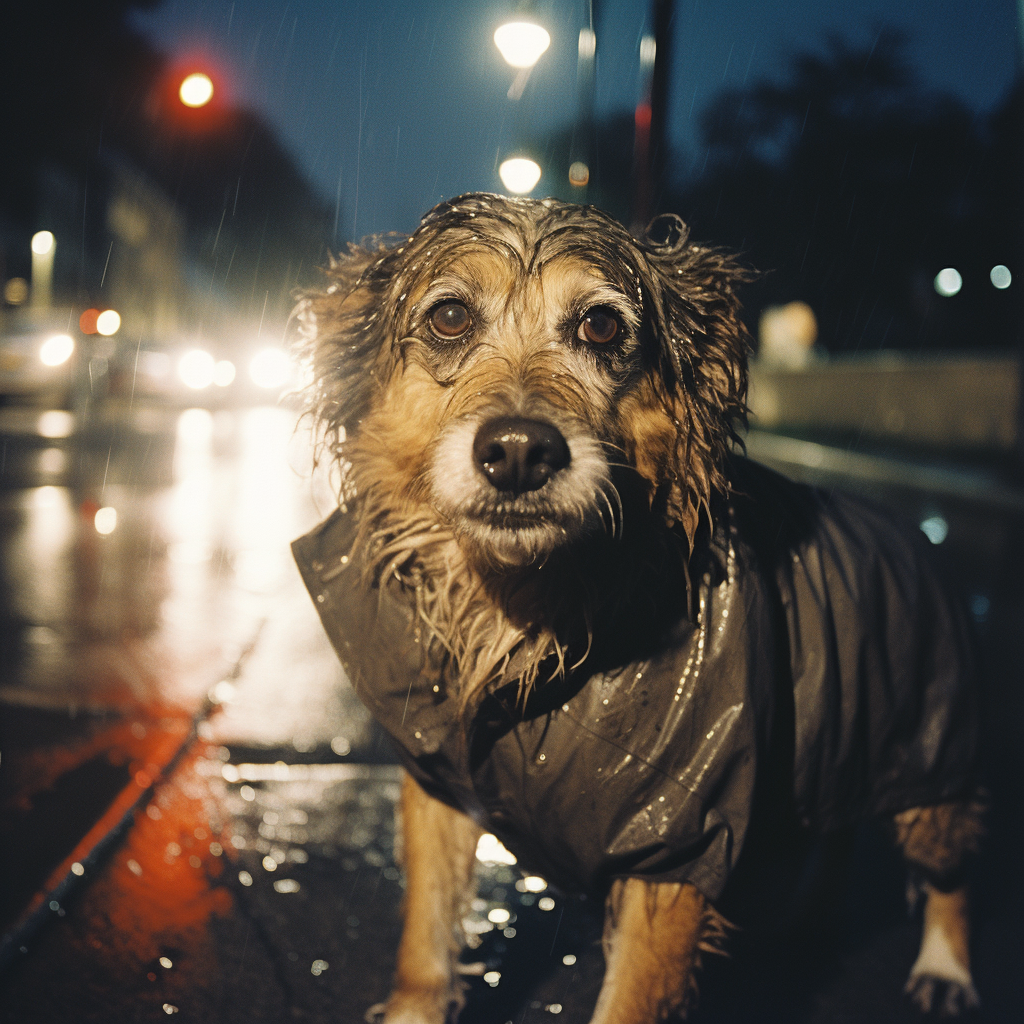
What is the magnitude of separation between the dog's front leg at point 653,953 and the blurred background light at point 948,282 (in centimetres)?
4010

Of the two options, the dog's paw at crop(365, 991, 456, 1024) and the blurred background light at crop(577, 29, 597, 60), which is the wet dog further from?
the blurred background light at crop(577, 29, 597, 60)

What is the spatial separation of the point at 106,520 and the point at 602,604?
26.6 ft

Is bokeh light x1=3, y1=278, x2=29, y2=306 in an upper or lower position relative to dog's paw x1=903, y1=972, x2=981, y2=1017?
upper

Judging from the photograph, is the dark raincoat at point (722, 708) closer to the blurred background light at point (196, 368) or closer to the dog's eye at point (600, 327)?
the dog's eye at point (600, 327)

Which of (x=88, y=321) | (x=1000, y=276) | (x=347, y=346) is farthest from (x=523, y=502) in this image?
(x=1000, y=276)

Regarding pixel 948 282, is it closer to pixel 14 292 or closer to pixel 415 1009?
pixel 14 292

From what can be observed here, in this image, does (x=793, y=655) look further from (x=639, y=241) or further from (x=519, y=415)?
(x=639, y=241)

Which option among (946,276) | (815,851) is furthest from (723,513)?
(946,276)

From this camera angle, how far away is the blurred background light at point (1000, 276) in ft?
123

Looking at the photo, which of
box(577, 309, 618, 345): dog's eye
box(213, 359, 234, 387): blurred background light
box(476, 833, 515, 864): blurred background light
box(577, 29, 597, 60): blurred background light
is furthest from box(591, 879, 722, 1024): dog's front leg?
box(213, 359, 234, 387): blurred background light

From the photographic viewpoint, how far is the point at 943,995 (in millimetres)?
2949

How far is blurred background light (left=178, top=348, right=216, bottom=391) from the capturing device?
26906 mm

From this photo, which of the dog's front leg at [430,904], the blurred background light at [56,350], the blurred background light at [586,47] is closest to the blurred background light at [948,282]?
the blurred background light at [586,47]

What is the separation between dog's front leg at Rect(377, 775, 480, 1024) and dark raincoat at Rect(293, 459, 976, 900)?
0.13 metres
